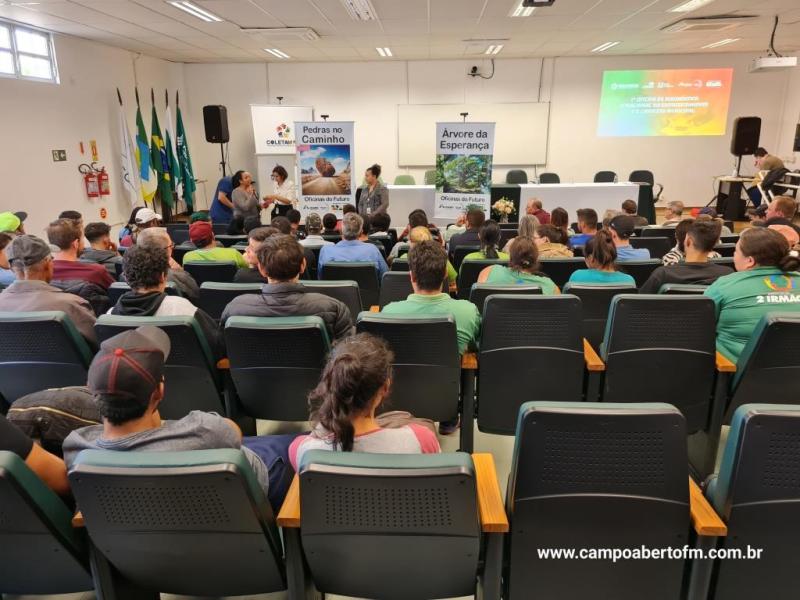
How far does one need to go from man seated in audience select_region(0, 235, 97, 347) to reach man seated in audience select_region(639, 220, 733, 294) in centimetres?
306

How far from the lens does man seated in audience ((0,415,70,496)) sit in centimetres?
134

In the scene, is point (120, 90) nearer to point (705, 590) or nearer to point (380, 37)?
point (380, 37)

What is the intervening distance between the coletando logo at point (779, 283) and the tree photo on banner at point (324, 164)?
15.9ft

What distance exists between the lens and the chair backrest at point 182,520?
3.91 ft

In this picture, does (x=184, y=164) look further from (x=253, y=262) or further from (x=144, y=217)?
(x=253, y=262)

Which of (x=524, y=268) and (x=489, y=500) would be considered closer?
(x=489, y=500)

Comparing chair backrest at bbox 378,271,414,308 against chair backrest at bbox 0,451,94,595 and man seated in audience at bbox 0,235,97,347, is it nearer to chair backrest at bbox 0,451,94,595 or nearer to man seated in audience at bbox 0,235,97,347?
man seated in audience at bbox 0,235,97,347

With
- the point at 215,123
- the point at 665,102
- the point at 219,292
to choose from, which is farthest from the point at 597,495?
the point at 665,102

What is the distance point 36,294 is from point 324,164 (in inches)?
170

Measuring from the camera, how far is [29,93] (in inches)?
264

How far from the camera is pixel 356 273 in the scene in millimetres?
3789

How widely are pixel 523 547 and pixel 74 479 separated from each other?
3.74ft

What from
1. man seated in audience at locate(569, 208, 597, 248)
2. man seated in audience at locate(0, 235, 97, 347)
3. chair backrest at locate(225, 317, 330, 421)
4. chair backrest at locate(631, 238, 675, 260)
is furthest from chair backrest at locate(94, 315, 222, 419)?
chair backrest at locate(631, 238, 675, 260)

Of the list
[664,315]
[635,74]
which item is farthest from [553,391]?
[635,74]
